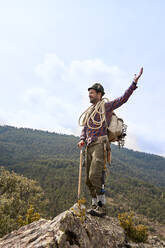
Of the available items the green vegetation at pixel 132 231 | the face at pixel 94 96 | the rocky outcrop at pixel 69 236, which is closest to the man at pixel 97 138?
the face at pixel 94 96

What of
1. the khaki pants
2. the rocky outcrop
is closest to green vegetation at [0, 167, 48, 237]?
the khaki pants

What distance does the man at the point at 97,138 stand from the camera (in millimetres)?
4113

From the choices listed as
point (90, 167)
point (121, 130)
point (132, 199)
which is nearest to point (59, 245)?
point (90, 167)

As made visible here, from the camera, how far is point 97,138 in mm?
4355

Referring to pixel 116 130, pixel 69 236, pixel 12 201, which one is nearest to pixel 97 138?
pixel 116 130

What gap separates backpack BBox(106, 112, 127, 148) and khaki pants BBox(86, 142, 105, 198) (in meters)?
0.43

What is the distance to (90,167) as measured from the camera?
427 centimetres

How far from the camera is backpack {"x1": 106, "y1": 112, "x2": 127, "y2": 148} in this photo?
4457 millimetres

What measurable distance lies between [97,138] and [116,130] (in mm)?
498

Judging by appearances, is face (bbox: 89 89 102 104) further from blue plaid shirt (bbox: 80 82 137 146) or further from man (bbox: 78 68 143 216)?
blue plaid shirt (bbox: 80 82 137 146)

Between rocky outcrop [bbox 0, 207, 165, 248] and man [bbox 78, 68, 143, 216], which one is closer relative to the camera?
rocky outcrop [bbox 0, 207, 165, 248]

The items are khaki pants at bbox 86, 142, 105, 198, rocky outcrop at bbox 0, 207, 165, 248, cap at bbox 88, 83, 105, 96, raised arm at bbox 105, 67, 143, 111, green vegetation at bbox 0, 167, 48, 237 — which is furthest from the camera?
green vegetation at bbox 0, 167, 48, 237

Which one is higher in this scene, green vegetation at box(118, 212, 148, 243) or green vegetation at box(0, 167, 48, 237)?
green vegetation at box(118, 212, 148, 243)

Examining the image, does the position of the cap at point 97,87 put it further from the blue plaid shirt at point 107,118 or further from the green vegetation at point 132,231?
the green vegetation at point 132,231
